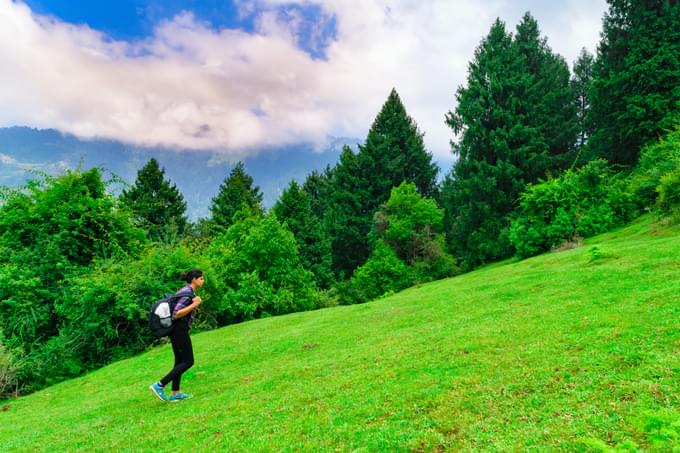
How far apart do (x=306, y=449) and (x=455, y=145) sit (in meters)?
45.2

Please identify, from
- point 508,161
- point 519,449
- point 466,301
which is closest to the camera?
point 519,449

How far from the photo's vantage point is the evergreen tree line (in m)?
20.9

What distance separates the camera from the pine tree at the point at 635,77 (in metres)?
32.6

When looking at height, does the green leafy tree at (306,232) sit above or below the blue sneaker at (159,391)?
above

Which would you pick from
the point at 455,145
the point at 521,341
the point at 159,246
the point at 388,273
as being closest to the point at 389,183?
the point at 455,145

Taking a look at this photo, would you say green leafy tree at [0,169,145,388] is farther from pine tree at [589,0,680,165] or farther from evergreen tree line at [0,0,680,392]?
pine tree at [589,0,680,165]

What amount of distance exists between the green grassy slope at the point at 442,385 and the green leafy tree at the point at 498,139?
27.5m

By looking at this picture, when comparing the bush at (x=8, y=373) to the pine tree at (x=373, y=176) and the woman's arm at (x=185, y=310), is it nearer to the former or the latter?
the woman's arm at (x=185, y=310)

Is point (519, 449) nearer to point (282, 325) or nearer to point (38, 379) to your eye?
point (282, 325)

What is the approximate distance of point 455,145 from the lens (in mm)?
46375

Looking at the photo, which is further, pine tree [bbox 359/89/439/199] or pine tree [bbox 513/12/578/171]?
pine tree [bbox 359/89/439/199]

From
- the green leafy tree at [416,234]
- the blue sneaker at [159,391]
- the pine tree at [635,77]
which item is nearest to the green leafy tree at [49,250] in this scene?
the blue sneaker at [159,391]

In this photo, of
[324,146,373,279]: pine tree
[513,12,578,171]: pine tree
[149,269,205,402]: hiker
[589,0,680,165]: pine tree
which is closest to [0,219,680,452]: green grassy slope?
[149,269,205,402]: hiker

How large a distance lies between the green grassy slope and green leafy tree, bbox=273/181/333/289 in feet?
110
